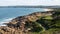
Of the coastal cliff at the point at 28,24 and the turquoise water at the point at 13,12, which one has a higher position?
the turquoise water at the point at 13,12

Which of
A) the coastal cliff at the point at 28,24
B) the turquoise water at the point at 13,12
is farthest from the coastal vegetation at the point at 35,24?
the turquoise water at the point at 13,12

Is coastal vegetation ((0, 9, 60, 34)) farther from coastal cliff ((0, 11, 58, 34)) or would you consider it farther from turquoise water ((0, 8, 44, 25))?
turquoise water ((0, 8, 44, 25))

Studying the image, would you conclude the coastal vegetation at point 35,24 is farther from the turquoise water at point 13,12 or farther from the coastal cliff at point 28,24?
the turquoise water at point 13,12

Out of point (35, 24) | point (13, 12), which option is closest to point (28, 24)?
point (35, 24)

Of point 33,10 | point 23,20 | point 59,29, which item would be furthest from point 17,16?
point 59,29

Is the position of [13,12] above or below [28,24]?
above

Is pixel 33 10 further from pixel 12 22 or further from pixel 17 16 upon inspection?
pixel 12 22

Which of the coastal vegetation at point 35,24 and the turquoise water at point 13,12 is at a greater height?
the turquoise water at point 13,12

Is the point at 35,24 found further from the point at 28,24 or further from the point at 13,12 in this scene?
the point at 13,12
